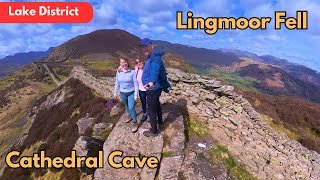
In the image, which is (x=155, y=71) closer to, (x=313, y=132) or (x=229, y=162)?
(x=229, y=162)

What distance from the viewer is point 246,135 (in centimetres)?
1509

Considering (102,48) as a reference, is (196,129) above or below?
below

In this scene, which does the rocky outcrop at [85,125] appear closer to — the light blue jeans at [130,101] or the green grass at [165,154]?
the light blue jeans at [130,101]

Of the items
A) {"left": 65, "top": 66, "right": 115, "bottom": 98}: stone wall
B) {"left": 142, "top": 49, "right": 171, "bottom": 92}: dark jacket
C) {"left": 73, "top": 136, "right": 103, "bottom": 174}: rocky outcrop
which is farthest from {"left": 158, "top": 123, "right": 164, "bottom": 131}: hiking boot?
{"left": 65, "top": 66, "right": 115, "bottom": 98}: stone wall

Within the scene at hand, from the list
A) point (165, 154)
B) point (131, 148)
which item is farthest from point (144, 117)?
point (165, 154)

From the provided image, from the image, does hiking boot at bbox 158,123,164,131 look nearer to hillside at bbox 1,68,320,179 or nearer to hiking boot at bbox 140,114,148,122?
hillside at bbox 1,68,320,179

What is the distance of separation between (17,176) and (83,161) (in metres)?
9.53

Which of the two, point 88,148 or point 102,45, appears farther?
point 102,45

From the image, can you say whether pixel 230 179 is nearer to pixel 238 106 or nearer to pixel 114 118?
pixel 238 106

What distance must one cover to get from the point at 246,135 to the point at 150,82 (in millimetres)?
6099

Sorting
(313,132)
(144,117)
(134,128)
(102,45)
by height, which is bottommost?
(313,132)

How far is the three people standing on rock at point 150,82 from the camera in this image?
1203 centimetres

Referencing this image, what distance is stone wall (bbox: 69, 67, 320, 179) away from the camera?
1437 cm

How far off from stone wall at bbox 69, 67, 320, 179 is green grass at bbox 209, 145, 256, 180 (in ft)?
1.03
